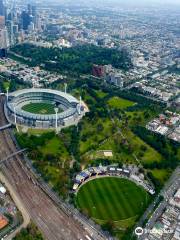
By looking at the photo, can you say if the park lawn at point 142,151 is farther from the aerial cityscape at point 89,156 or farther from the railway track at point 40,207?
the railway track at point 40,207

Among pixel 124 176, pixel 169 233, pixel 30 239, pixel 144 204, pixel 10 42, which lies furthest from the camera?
pixel 10 42

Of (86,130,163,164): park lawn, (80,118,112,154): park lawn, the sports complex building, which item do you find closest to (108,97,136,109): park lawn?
the sports complex building

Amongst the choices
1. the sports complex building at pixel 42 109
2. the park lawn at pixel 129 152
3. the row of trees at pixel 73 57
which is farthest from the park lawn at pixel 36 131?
the row of trees at pixel 73 57

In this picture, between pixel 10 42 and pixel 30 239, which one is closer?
pixel 30 239

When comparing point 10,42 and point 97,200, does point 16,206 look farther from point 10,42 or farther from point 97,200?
point 10,42

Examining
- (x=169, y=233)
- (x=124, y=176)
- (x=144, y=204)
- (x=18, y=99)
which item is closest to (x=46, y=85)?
(x=18, y=99)

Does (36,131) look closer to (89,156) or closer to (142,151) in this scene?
(89,156)
